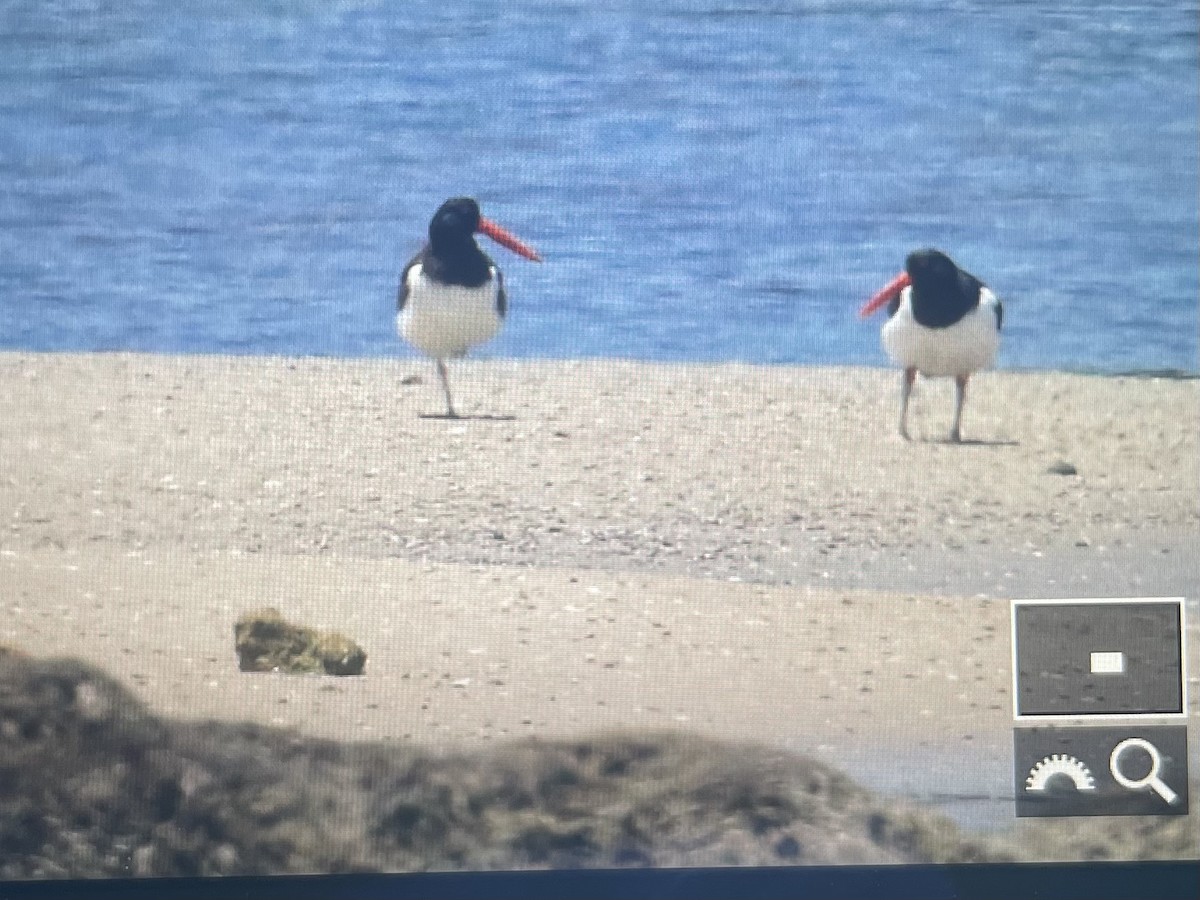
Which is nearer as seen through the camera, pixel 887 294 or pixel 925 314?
Result: pixel 925 314

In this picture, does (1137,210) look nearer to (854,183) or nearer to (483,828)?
(854,183)

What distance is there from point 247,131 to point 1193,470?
156cm

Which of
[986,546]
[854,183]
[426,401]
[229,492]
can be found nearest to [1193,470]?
[986,546]

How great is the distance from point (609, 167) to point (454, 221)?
0.26 meters

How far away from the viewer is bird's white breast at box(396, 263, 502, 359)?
4.82 m

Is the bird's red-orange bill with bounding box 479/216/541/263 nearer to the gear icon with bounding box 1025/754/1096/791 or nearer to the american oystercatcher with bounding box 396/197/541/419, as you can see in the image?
the american oystercatcher with bounding box 396/197/541/419

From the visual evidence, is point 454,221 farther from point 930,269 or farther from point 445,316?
point 930,269

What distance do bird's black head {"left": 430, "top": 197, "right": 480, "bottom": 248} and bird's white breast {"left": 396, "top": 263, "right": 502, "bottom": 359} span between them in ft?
0.20

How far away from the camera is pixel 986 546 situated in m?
4.87

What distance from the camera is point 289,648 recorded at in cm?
479

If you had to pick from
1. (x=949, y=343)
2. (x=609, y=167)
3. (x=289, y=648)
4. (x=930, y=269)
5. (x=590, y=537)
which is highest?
(x=609, y=167)

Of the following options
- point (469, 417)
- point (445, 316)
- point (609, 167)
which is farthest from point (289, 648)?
point (609, 167)

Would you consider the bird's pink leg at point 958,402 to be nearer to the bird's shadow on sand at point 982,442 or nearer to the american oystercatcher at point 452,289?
the bird's shadow on sand at point 982,442

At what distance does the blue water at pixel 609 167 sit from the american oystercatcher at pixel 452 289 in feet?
0.09
